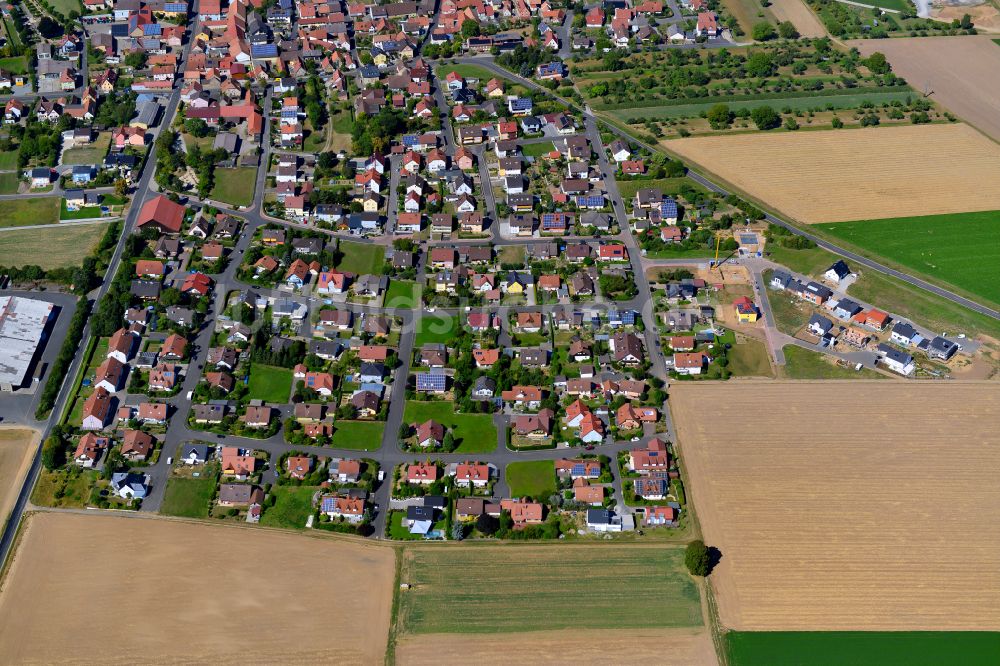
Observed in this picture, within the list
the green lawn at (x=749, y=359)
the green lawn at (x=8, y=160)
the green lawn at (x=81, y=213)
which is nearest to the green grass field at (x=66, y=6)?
the green lawn at (x=8, y=160)

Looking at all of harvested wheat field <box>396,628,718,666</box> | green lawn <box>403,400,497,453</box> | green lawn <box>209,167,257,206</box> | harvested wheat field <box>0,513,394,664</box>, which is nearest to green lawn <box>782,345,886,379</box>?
green lawn <box>403,400,497,453</box>

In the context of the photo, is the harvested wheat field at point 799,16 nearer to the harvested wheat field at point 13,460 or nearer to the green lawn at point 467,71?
the green lawn at point 467,71

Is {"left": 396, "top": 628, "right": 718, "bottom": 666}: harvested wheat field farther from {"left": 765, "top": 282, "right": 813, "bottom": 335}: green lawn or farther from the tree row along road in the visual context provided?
the tree row along road

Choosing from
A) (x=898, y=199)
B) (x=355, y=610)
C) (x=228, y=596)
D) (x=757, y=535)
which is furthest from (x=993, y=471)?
(x=228, y=596)

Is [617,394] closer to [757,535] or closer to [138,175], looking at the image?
[757,535]

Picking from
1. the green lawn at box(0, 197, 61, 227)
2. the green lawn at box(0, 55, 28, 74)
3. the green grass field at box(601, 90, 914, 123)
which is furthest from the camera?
the green lawn at box(0, 55, 28, 74)

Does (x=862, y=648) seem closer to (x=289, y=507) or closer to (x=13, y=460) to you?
(x=289, y=507)
